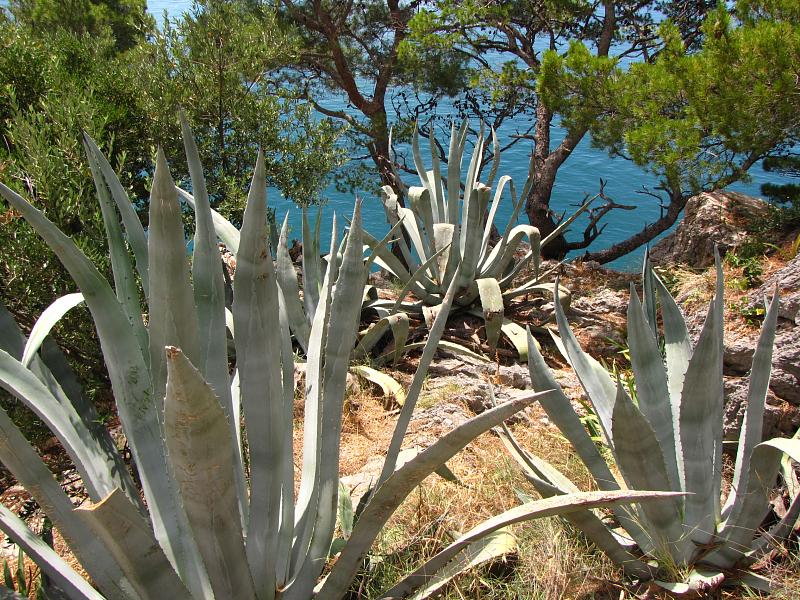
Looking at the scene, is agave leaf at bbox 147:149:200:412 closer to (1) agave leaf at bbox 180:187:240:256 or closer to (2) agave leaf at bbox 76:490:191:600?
(2) agave leaf at bbox 76:490:191:600

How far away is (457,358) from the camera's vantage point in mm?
3648

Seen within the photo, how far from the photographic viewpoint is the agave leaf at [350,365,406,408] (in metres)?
3.07

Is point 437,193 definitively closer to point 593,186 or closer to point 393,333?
point 393,333

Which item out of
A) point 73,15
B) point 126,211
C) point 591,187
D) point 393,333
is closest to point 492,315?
point 393,333

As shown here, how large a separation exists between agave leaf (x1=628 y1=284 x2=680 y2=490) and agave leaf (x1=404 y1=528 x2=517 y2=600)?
509mm

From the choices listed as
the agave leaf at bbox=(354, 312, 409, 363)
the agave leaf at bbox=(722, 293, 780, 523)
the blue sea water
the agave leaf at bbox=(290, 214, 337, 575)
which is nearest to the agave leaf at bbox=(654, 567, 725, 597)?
the agave leaf at bbox=(722, 293, 780, 523)

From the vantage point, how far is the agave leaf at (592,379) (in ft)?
6.01

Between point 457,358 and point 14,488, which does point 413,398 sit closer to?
point 14,488

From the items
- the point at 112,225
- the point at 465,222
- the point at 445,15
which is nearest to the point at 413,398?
the point at 112,225

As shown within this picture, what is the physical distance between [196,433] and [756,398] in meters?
1.43

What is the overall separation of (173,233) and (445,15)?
235 inches

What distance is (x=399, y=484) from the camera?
1.23 m

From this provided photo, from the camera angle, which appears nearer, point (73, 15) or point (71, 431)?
point (71, 431)

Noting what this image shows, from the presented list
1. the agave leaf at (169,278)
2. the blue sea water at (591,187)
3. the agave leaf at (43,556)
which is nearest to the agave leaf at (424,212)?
the agave leaf at (169,278)
